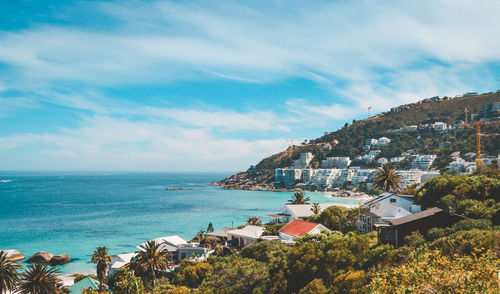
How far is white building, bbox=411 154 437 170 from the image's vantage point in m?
121

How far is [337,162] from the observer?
159 metres

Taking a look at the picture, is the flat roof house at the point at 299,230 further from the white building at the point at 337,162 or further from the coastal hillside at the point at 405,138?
the white building at the point at 337,162

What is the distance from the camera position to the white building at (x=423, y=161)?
12069 centimetres

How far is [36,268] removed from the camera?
21250 millimetres

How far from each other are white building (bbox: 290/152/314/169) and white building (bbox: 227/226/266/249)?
130 metres

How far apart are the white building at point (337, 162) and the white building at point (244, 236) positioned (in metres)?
124

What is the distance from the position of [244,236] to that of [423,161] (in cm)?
10620

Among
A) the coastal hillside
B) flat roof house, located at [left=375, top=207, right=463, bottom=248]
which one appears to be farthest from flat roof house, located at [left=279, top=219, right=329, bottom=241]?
the coastal hillside

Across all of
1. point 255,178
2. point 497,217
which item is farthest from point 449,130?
point 497,217

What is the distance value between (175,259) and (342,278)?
22935 mm

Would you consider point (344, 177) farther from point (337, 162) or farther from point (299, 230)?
point (299, 230)

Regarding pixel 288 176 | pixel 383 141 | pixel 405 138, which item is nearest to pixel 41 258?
pixel 288 176

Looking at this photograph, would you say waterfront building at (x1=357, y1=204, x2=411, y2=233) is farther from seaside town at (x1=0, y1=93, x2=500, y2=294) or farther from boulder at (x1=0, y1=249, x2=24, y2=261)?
boulder at (x1=0, y1=249, x2=24, y2=261)

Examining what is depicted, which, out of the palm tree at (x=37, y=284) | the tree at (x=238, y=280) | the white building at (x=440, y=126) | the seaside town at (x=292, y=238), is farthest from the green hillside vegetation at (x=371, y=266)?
the white building at (x=440, y=126)
